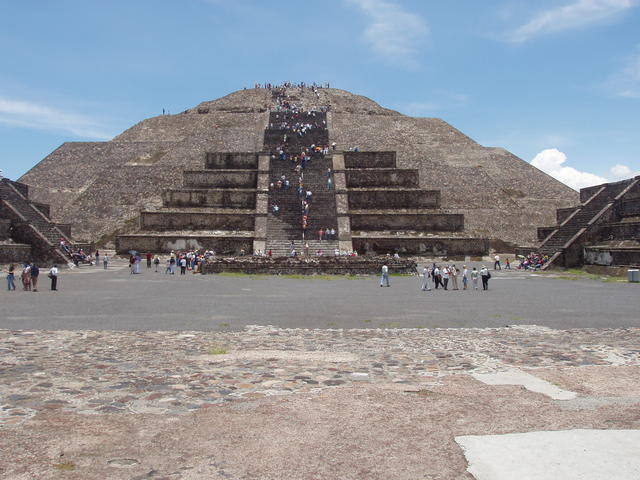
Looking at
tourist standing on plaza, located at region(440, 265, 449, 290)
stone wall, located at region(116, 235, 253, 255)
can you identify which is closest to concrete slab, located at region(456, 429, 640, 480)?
tourist standing on plaza, located at region(440, 265, 449, 290)

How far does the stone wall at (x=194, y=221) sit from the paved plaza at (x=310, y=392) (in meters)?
18.8

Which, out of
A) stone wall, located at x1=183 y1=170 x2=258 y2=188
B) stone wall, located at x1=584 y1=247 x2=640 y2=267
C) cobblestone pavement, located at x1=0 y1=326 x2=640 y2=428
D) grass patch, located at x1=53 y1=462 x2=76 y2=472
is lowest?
grass patch, located at x1=53 y1=462 x2=76 y2=472

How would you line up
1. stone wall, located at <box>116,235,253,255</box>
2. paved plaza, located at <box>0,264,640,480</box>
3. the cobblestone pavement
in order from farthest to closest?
1. stone wall, located at <box>116,235,253,255</box>
2. the cobblestone pavement
3. paved plaza, located at <box>0,264,640,480</box>

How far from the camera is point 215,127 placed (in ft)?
147

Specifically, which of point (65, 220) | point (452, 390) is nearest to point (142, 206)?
point (65, 220)

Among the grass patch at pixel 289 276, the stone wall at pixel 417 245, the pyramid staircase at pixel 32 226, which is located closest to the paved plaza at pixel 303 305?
the grass patch at pixel 289 276

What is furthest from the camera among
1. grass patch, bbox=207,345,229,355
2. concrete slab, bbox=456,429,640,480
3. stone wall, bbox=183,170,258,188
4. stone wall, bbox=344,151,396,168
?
stone wall, bbox=344,151,396,168

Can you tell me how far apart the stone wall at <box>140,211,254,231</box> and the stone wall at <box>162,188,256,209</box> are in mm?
1752

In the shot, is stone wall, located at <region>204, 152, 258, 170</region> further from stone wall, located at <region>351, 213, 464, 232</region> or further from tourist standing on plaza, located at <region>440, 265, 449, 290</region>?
tourist standing on plaza, located at <region>440, 265, 449, 290</region>

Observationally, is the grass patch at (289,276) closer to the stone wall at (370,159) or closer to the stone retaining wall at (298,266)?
the stone retaining wall at (298,266)

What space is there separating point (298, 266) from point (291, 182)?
12.7m

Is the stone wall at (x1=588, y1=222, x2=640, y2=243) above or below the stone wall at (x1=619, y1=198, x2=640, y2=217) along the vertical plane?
below

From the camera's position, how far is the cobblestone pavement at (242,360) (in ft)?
15.5

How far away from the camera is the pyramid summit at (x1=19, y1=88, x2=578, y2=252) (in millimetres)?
29344
